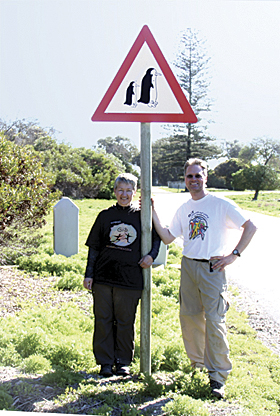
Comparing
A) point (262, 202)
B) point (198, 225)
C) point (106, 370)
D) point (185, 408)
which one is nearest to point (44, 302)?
point (106, 370)

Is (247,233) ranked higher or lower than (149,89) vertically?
→ lower

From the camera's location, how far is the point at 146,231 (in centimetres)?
330

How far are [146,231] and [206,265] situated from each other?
0.56 meters

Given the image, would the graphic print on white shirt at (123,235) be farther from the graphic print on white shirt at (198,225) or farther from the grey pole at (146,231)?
the graphic print on white shirt at (198,225)

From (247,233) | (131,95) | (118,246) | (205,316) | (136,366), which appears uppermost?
(131,95)

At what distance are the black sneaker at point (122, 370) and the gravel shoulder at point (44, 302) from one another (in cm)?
27

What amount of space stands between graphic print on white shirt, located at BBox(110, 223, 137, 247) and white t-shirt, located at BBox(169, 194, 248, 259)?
48cm

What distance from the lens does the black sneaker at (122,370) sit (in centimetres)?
343

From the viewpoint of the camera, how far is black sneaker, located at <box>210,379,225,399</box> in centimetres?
308

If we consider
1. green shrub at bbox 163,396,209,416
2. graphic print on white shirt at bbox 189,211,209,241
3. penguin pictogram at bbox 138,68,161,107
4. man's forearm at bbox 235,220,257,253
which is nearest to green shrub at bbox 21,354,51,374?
green shrub at bbox 163,396,209,416

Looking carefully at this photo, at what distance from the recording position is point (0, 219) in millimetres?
6090

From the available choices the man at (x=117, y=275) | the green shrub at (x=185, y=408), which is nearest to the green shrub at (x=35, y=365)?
the man at (x=117, y=275)

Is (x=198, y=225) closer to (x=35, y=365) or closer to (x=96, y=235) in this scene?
(x=96, y=235)

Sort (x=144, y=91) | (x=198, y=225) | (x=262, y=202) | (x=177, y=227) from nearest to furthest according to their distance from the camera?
(x=144, y=91)
(x=198, y=225)
(x=177, y=227)
(x=262, y=202)
